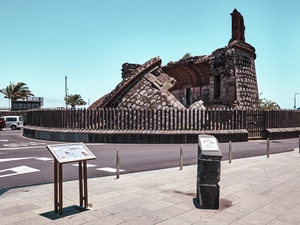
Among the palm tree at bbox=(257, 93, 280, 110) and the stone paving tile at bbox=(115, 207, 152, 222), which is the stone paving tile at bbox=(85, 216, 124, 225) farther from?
the palm tree at bbox=(257, 93, 280, 110)

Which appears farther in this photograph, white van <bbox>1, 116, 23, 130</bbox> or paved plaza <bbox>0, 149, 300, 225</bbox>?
white van <bbox>1, 116, 23, 130</bbox>

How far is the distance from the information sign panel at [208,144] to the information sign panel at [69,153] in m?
2.03

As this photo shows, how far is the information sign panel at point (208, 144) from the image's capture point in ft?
17.7

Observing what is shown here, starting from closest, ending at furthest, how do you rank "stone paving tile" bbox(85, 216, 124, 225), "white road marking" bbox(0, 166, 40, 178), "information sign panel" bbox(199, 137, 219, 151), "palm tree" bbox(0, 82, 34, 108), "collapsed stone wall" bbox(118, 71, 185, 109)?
"stone paving tile" bbox(85, 216, 124, 225) < "information sign panel" bbox(199, 137, 219, 151) < "white road marking" bbox(0, 166, 40, 178) < "collapsed stone wall" bbox(118, 71, 185, 109) < "palm tree" bbox(0, 82, 34, 108)

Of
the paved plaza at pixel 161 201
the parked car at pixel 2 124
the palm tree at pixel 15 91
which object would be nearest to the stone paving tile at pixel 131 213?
the paved plaza at pixel 161 201

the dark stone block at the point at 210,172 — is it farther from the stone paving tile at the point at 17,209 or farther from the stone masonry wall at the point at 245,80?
the stone masonry wall at the point at 245,80

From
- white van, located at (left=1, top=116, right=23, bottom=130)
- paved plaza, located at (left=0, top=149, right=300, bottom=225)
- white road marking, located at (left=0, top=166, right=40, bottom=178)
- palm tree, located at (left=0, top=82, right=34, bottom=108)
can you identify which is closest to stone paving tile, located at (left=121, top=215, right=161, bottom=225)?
paved plaza, located at (left=0, top=149, right=300, bottom=225)

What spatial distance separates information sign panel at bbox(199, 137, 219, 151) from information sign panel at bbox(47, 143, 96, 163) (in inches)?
79.8

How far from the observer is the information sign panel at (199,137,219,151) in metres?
5.40

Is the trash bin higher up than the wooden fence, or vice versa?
the wooden fence

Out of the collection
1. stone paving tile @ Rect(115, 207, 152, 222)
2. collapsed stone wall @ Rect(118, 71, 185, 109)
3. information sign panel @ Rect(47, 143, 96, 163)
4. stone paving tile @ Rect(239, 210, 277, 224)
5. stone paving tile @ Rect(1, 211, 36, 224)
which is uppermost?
collapsed stone wall @ Rect(118, 71, 185, 109)

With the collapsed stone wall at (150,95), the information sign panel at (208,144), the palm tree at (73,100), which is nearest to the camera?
the information sign panel at (208,144)

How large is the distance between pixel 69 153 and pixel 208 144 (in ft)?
8.16

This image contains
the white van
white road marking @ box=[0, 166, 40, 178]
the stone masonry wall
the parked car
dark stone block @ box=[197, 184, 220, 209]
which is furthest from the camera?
the white van
